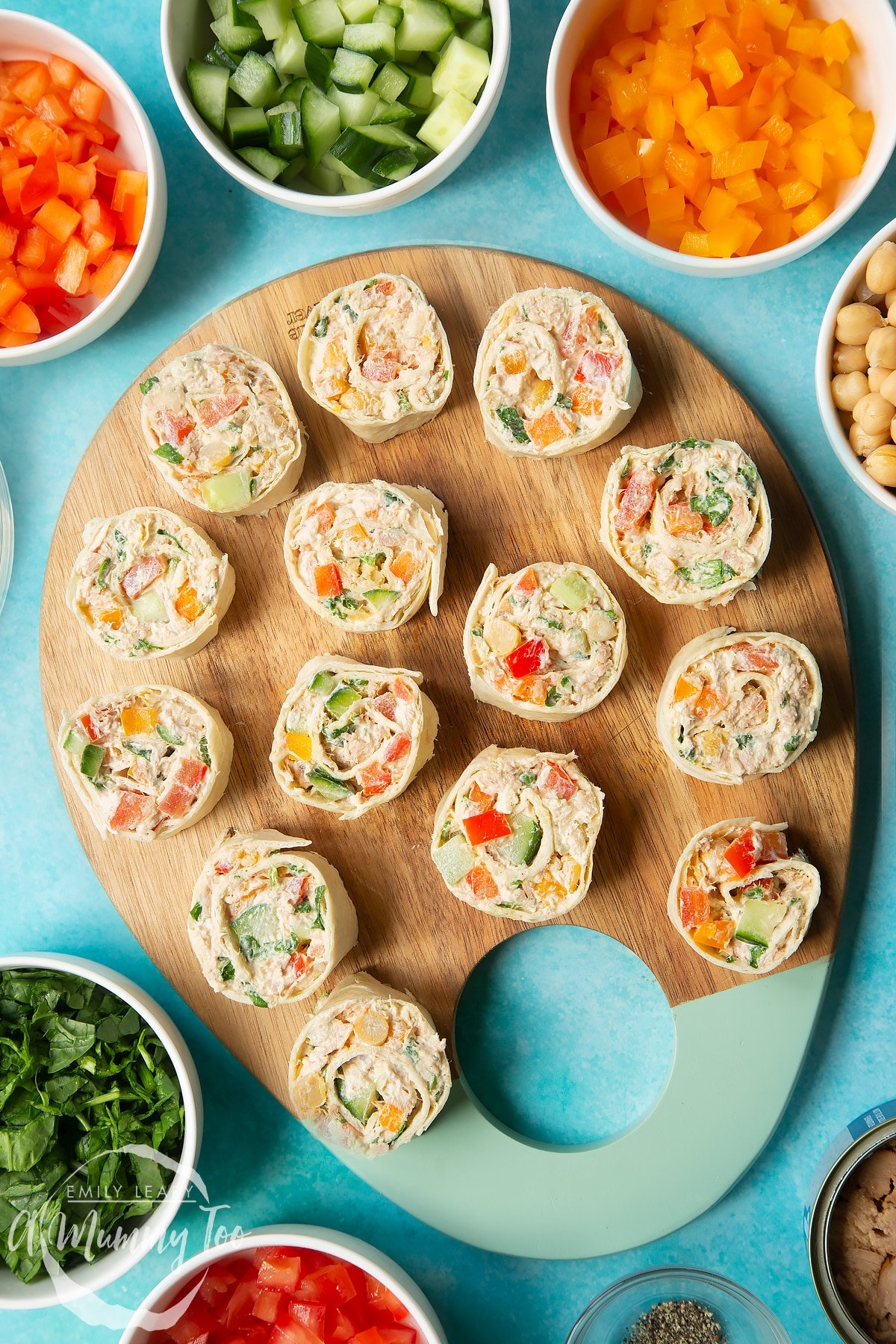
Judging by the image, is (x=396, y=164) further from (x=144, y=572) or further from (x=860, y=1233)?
(x=860, y=1233)

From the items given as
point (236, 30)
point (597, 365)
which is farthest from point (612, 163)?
point (236, 30)

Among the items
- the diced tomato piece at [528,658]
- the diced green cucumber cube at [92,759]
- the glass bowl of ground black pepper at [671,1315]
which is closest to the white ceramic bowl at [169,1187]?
the diced green cucumber cube at [92,759]

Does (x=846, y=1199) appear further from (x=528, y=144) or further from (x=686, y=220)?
(x=528, y=144)

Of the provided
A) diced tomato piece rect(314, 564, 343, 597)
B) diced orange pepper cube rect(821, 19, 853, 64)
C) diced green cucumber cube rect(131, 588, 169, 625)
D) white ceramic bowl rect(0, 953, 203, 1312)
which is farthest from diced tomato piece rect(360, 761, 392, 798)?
diced orange pepper cube rect(821, 19, 853, 64)

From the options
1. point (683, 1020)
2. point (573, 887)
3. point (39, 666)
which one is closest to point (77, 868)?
point (39, 666)

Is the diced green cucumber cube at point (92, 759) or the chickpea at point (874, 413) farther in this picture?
the diced green cucumber cube at point (92, 759)

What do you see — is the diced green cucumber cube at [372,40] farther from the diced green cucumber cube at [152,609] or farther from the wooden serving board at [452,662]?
the diced green cucumber cube at [152,609]
